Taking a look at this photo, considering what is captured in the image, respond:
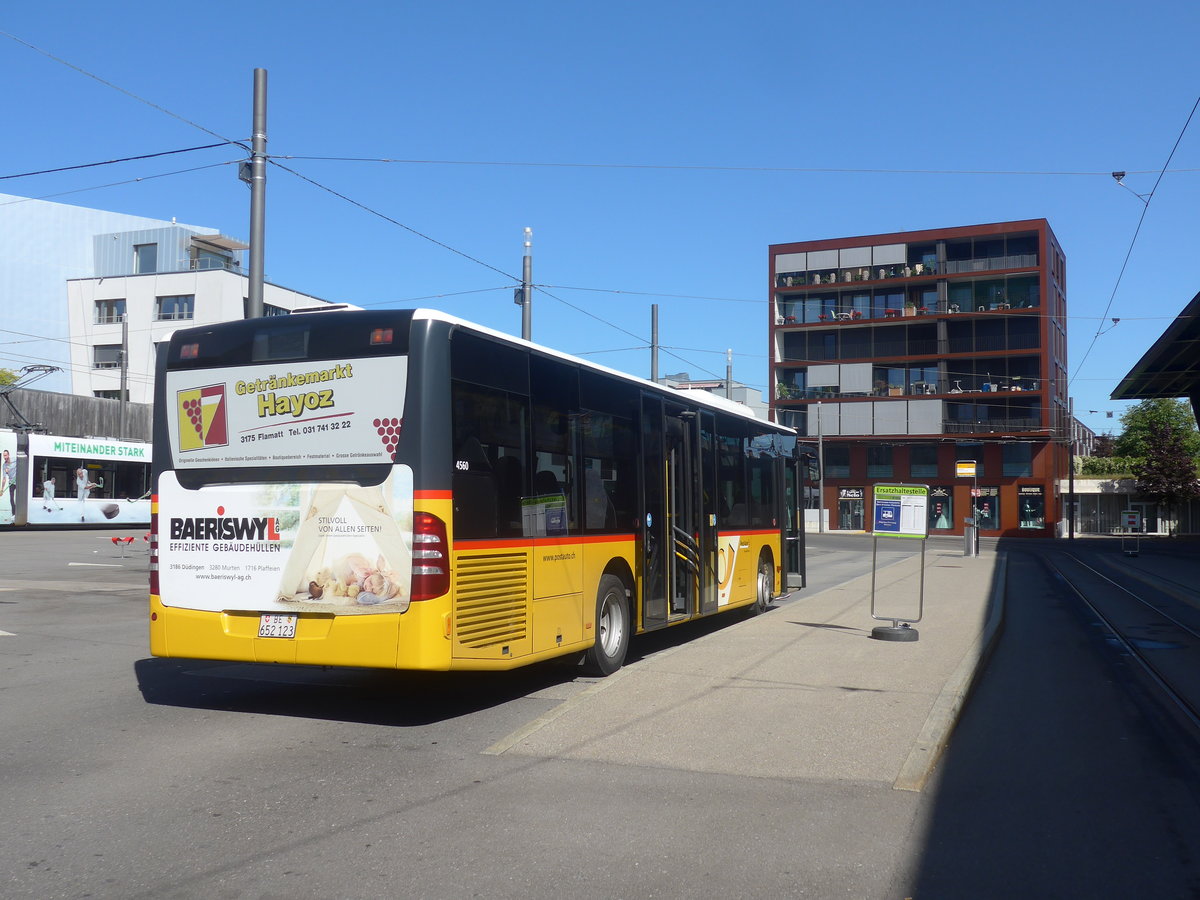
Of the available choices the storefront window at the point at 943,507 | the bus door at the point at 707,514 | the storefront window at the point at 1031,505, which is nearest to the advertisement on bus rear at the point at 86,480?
the bus door at the point at 707,514

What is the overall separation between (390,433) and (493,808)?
2.89 m

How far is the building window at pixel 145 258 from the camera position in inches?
2837

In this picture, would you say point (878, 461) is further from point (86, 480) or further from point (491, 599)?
point (491, 599)

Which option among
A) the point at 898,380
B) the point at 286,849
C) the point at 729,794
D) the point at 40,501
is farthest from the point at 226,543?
the point at 898,380

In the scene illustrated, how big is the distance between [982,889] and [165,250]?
7373cm

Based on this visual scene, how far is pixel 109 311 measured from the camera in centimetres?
6762

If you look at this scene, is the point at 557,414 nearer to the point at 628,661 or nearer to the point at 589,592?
the point at 589,592

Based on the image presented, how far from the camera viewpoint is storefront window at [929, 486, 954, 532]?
70875mm

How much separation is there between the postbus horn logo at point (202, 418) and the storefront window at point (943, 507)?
218ft

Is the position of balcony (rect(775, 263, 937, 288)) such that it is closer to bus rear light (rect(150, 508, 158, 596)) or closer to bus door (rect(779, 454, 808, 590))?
bus door (rect(779, 454, 808, 590))

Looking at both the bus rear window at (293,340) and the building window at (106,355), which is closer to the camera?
the bus rear window at (293,340)

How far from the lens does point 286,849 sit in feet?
17.0

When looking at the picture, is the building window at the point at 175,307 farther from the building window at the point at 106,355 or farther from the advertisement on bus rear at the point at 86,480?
the advertisement on bus rear at the point at 86,480

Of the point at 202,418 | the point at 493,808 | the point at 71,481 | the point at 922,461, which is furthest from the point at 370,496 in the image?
the point at 922,461
